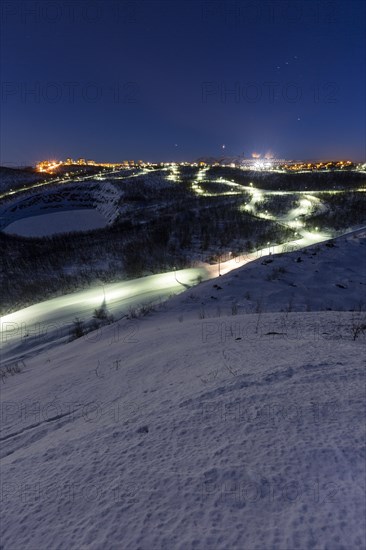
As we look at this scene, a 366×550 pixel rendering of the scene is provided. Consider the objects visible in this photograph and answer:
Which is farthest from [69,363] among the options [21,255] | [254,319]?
[21,255]

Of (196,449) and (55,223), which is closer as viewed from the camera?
(196,449)

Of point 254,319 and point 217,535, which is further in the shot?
point 254,319

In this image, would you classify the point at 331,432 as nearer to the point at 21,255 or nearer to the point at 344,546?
the point at 344,546

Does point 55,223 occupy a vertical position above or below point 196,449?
above

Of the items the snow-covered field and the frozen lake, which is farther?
the frozen lake
